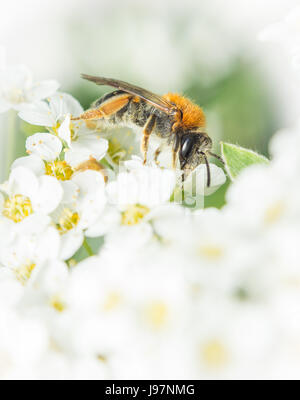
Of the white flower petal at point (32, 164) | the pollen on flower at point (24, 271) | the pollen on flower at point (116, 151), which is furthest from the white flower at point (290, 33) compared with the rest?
the pollen on flower at point (24, 271)

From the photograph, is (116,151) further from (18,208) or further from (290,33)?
(290,33)

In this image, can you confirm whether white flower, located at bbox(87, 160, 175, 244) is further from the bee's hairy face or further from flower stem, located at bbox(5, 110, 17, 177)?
flower stem, located at bbox(5, 110, 17, 177)

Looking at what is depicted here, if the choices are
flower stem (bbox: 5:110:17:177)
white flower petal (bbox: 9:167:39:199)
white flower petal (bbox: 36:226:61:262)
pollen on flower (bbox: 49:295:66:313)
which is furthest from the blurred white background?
pollen on flower (bbox: 49:295:66:313)

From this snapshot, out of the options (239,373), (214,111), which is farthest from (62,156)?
(214,111)

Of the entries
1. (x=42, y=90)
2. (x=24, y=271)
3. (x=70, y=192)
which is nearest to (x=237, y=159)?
(x=70, y=192)
